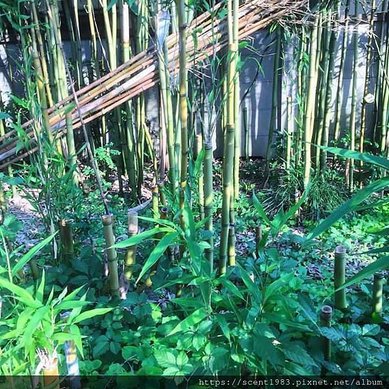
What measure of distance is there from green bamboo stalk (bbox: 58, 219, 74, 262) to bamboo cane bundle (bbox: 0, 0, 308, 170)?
713 millimetres

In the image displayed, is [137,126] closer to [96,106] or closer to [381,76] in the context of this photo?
[96,106]

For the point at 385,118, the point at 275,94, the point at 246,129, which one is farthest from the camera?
the point at 246,129

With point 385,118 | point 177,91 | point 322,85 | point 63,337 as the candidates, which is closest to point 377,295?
point 63,337

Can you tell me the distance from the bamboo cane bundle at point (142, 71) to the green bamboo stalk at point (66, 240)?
713 mm

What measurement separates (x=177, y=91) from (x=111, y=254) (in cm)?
100

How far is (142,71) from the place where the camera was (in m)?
2.30

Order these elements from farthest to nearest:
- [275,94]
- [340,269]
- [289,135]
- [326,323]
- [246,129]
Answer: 1. [246,129]
2. [275,94]
3. [289,135]
4. [340,269]
5. [326,323]

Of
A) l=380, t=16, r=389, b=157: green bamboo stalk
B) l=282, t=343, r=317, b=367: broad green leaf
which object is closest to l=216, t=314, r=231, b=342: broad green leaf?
l=282, t=343, r=317, b=367: broad green leaf

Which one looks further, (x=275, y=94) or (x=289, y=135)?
(x=275, y=94)

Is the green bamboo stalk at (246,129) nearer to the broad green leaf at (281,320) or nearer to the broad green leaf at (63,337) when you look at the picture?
the broad green leaf at (281,320)

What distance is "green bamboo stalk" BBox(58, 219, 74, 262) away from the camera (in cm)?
164

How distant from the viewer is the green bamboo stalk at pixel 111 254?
1.42m

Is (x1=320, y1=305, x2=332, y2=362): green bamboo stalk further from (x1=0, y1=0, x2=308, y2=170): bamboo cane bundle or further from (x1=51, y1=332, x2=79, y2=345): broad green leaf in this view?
(x1=0, y1=0, x2=308, y2=170): bamboo cane bundle

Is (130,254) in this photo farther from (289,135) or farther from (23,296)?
(289,135)
